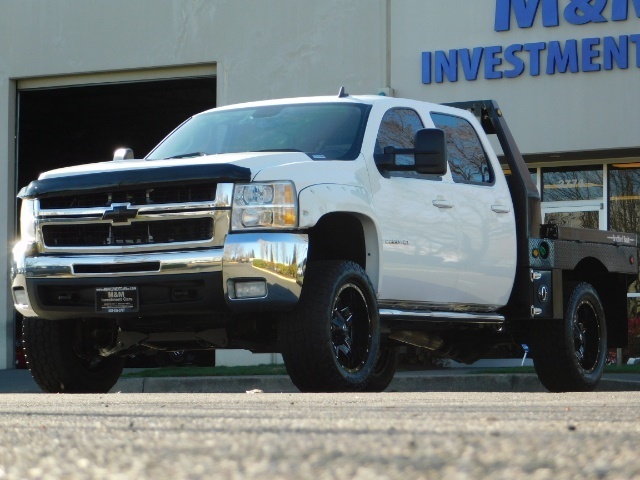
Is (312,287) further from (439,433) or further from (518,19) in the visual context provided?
(518,19)

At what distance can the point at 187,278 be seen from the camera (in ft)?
25.9

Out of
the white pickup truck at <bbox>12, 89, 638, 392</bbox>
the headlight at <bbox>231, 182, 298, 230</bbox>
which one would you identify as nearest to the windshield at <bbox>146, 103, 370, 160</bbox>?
the white pickup truck at <bbox>12, 89, 638, 392</bbox>

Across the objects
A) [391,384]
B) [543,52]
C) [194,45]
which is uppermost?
[194,45]

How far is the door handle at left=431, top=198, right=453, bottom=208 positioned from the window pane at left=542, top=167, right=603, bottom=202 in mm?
10373

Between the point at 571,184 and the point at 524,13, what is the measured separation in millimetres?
2521

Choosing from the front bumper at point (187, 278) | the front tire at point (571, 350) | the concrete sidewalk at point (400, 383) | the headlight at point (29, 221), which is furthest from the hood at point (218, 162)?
the concrete sidewalk at point (400, 383)

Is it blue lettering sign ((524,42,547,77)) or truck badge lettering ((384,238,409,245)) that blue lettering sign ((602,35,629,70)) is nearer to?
blue lettering sign ((524,42,547,77))

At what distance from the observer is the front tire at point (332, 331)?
307 inches

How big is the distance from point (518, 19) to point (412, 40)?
1599 millimetres

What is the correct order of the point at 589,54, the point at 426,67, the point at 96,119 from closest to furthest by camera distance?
the point at 589,54 → the point at 426,67 → the point at 96,119

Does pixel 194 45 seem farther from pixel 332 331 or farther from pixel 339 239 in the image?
pixel 332 331

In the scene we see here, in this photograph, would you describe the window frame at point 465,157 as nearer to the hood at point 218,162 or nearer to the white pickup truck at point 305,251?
the white pickup truck at point 305,251

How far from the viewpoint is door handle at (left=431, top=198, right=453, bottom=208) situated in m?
9.17

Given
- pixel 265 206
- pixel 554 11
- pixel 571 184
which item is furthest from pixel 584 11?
pixel 265 206
